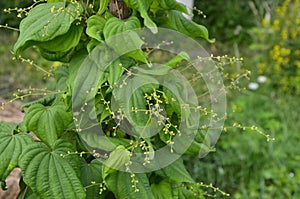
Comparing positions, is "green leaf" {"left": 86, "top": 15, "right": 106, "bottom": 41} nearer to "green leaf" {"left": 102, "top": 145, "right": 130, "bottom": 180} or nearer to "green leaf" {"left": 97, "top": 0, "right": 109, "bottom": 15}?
"green leaf" {"left": 97, "top": 0, "right": 109, "bottom": 15}

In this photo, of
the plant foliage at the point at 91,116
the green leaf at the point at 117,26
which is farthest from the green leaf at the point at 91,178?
the green leaf at the point at 117,26

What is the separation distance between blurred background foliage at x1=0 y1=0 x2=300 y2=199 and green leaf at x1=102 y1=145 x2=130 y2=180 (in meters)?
0.76

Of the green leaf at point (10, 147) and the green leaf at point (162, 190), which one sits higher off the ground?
the green leaf at point (10, 147)

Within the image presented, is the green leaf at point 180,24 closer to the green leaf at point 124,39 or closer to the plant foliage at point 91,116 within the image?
the plant foliage at point 91,116

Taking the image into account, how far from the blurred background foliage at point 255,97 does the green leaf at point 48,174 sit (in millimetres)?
801

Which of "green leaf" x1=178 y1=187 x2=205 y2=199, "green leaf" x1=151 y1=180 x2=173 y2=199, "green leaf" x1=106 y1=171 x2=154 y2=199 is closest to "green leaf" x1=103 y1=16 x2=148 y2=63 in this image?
"green leaf" x1=106 y1=171 x2=154 y2=199

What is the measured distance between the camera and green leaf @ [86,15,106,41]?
142 cm

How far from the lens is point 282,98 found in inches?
178

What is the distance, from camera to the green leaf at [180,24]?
1636 millimetres

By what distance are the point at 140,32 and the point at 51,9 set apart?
24 cm

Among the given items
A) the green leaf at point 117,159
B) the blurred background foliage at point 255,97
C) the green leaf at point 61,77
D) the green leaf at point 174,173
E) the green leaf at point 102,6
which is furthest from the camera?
the blurred background foliage at point 255,97

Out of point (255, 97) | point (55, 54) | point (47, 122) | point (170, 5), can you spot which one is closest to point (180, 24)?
point (170, 5)

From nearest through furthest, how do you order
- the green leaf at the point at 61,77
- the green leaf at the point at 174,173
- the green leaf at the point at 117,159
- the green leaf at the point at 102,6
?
1. the green leaf at the point at 117,159
2. the green leaf at the point at 102,6
3. the green leaf at the point at 174,173
4. the green leaf at the point at 61,77

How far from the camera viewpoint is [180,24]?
1.64m
